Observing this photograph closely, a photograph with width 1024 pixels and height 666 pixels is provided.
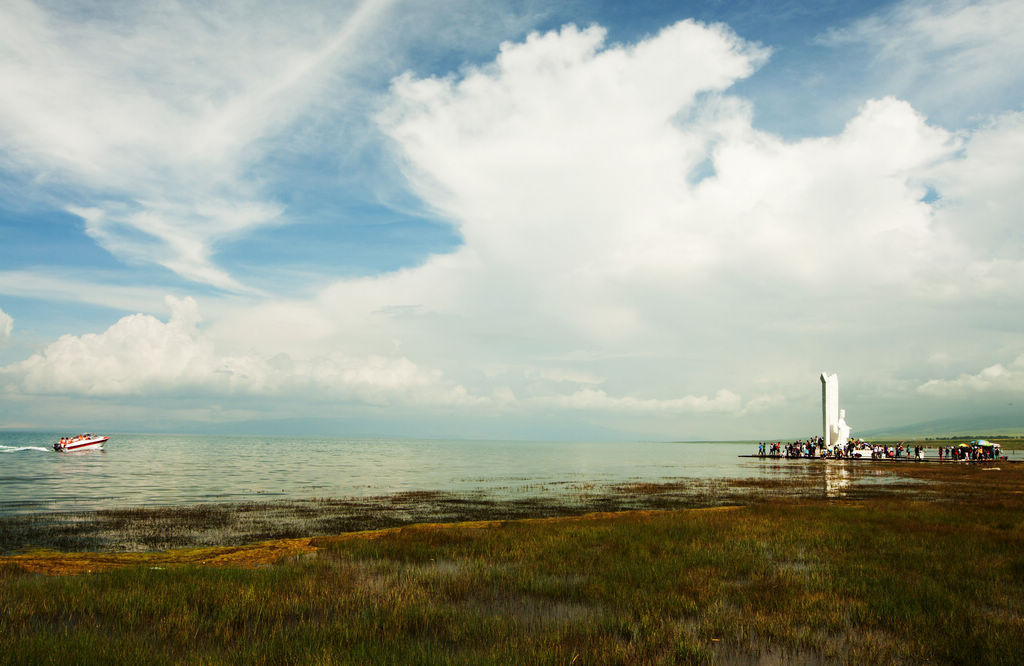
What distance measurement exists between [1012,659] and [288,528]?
23309 mm

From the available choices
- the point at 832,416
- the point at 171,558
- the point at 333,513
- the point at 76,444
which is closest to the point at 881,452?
the point at 832,416

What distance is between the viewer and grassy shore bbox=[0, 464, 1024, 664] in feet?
29.4

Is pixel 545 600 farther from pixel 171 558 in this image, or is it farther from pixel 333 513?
pixel 333 513

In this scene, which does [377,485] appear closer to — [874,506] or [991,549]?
[874,506]

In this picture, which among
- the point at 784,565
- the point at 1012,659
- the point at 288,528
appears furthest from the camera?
the point at 288,528

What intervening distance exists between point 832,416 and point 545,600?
3689 inches

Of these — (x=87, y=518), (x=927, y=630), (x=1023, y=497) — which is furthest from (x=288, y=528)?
(x=1023, y=497)

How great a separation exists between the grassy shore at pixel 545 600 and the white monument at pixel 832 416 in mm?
74538

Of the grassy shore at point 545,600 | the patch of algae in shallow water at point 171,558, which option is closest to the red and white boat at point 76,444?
the patch of algae in shallow water at point 171,558

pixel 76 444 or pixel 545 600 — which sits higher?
pixel 545 600

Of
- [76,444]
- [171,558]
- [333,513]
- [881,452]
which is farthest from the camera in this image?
[76,444]

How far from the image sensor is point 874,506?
92.6ft

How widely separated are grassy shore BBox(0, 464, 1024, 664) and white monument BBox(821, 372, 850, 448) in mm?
74538

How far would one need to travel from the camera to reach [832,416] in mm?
91062
